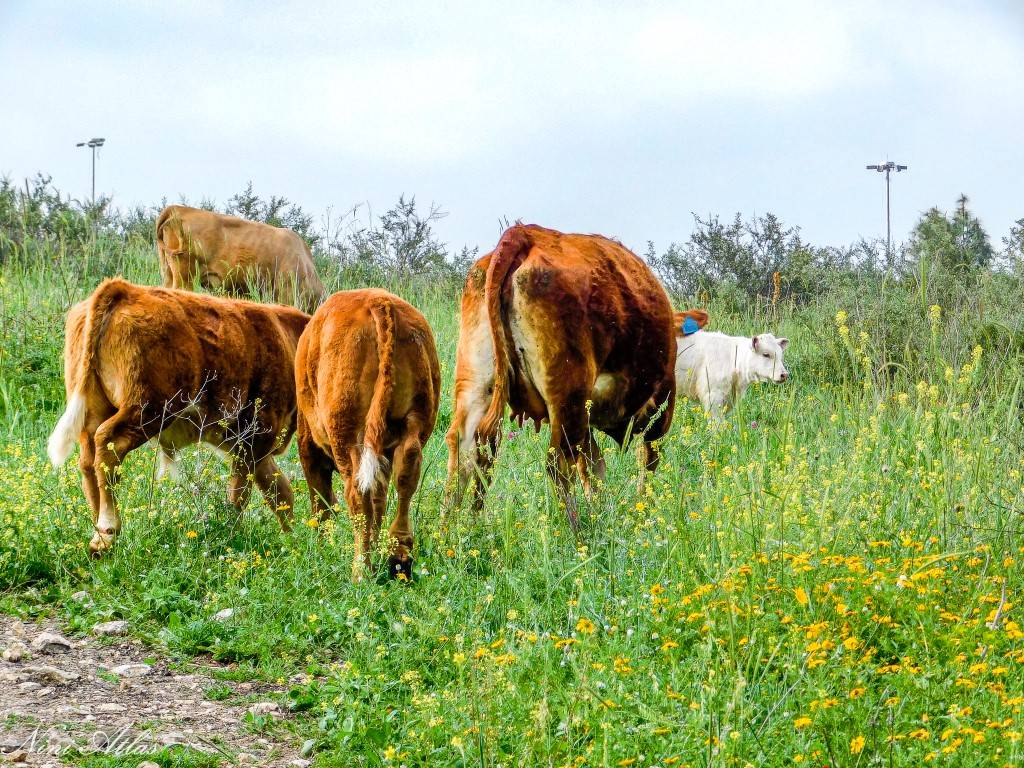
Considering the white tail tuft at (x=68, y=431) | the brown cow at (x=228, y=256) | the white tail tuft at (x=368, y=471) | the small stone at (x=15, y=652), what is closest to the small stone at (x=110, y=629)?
the small stone at (x=15, y=652)

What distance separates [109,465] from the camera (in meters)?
5.80

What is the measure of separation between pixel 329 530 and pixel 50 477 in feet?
9.13

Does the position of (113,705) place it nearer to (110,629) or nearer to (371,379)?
(110,629)

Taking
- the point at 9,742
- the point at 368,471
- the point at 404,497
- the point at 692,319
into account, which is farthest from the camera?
the point at 692,319

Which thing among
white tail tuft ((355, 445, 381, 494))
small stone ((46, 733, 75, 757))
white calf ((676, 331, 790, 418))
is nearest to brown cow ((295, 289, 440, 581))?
white tail tuft ((355, 445, 381, 494))

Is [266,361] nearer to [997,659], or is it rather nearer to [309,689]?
[309,689]

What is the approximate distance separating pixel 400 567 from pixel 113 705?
159 centimetres

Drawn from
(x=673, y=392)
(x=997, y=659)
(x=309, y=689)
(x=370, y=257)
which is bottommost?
(x=309, y=689)

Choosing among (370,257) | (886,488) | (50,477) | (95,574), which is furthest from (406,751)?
(370,257)

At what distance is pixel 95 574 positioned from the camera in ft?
18.5

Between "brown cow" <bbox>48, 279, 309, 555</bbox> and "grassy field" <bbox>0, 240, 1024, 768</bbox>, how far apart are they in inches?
11.7

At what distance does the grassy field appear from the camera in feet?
11.4

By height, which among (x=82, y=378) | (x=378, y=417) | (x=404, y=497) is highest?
(x=82, y=378)

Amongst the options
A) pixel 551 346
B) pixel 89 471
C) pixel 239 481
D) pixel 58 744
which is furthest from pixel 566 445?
pixel 58 744
